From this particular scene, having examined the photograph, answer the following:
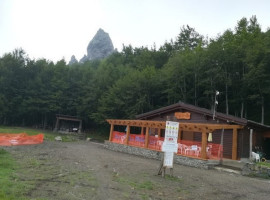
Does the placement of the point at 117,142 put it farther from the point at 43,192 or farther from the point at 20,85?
the point at 20,85

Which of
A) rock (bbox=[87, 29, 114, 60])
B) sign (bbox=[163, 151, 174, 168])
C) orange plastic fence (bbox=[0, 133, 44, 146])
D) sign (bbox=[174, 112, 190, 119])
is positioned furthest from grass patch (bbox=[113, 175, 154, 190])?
rock (bbox=[87, 29, 114, 60])

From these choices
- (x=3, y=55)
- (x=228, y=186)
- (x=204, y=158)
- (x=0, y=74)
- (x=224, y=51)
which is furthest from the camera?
(x=3, y=55)

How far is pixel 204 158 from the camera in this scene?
42.6 feet

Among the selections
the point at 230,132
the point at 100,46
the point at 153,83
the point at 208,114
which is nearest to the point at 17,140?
the point at 208,114

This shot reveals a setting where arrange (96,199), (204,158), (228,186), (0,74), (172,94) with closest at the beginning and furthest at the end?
(96,199) < (228,186) < (204,158) < (172,94) < (0,74)

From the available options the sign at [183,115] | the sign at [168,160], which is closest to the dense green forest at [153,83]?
the sign at [183,115]

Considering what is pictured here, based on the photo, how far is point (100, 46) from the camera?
86.9 metres

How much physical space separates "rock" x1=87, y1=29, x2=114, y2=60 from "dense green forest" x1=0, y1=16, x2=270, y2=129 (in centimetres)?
3913

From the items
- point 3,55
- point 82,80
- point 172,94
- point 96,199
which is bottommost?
point 96,199

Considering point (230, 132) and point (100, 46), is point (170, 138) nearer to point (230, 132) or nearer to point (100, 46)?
point (230, 132)

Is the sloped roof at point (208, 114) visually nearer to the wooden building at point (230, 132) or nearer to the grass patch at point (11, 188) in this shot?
the wooden building at point (230, 132)

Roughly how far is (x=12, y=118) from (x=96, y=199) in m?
38.5

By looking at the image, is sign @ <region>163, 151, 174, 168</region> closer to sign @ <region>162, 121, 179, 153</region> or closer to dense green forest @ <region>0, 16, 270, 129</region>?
sign @ <region>162, 121, 179, 153</region>

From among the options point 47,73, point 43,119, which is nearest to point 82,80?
point 47,73
